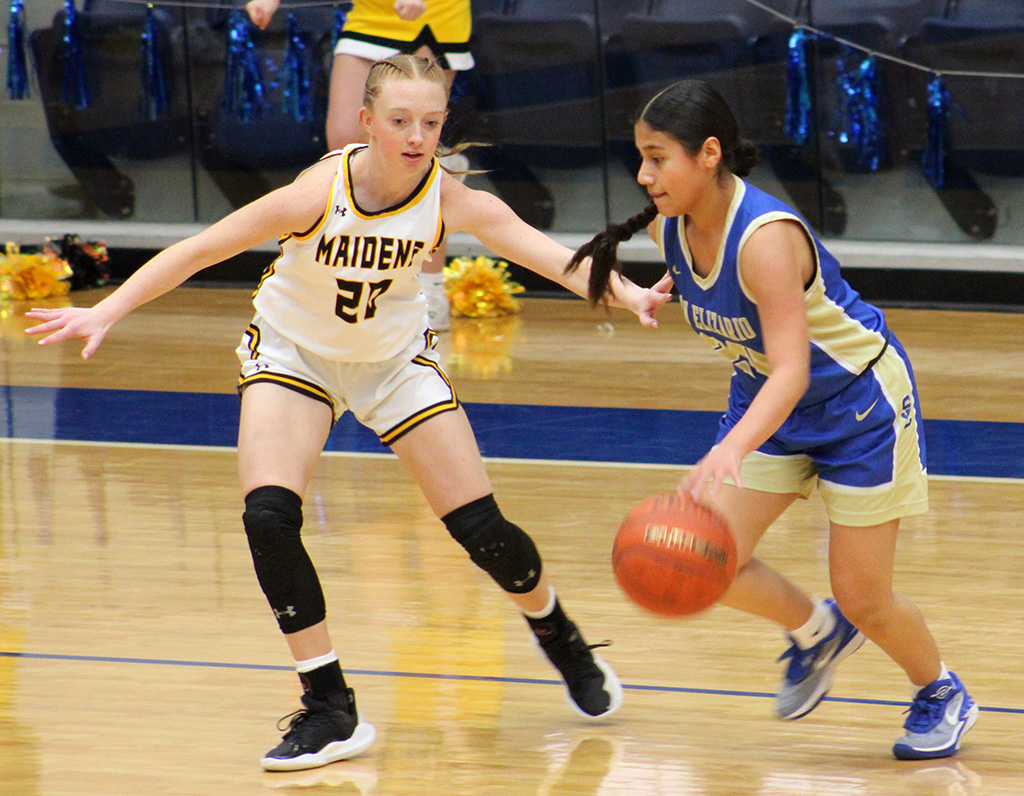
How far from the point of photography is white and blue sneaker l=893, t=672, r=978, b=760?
2566mm

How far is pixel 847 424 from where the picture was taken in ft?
8.25

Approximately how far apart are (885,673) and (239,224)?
1530 millimetres

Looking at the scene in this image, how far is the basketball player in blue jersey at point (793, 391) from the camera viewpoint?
240 centimetres

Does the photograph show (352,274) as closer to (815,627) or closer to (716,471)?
(716,471)

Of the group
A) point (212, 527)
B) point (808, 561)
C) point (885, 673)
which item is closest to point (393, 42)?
point (212, 527)

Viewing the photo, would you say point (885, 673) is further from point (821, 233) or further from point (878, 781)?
point (821, 233)

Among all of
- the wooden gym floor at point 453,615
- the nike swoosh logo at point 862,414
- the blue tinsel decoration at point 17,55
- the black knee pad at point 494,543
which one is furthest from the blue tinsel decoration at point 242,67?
the nike swoosh logo at point 862,414

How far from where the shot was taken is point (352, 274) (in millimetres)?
2715

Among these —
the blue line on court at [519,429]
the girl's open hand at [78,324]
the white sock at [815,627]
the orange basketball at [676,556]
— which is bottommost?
the blue line on court at [519,429]

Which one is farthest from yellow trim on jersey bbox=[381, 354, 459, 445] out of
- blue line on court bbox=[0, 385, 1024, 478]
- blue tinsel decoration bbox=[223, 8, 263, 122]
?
blue tinsel decoration bbox=[223, 8, 263, 122]

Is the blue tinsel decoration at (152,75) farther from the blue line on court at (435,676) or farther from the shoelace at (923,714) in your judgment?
the shoelace at (923,714)

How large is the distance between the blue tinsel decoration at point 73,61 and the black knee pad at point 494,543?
623 centimetres

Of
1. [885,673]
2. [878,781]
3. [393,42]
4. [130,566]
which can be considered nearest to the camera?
[878,781]

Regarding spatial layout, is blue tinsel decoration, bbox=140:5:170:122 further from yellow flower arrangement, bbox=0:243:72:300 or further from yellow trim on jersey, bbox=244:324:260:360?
yellow trim on jersey, bbox=244:324:260:360
